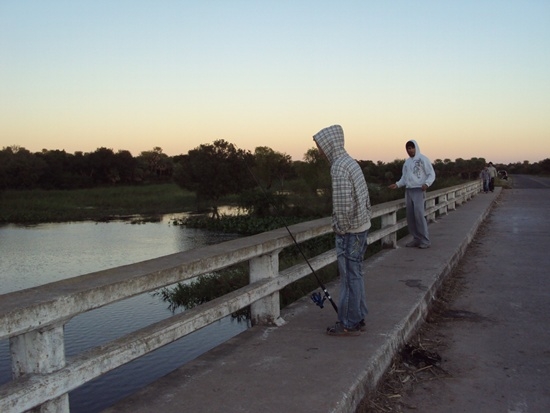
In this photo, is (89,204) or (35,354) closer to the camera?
(35,354)

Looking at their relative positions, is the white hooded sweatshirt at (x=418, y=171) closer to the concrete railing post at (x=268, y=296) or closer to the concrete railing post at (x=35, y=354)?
the concrete railing post at (x=268, y=296)

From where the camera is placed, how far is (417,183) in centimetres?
1030

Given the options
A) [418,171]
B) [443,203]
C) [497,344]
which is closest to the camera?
[497,344]

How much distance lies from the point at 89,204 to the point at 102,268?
60.7 meters

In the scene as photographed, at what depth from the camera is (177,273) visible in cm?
397

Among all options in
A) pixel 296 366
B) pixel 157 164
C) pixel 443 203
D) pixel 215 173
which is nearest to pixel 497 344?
pixel 296 366

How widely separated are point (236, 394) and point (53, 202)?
3201 inches

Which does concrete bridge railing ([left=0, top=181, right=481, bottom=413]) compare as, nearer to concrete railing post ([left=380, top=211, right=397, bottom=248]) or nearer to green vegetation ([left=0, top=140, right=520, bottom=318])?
green vegetation ([left=0, top=140, right=520, bottom=318])

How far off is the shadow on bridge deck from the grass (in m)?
57.8

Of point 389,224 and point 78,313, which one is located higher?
point 78,313

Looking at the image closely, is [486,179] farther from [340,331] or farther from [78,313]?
[78,313]

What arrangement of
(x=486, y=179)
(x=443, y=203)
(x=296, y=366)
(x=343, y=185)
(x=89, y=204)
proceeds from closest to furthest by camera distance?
(x=296, y=366) → (x=343, y=185) → (x=443, y=203) → (x=486, y=179) → (x=89, y=204)

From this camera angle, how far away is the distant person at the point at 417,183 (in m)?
10.2

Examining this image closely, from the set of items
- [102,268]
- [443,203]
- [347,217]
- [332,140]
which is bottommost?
[102,268]
